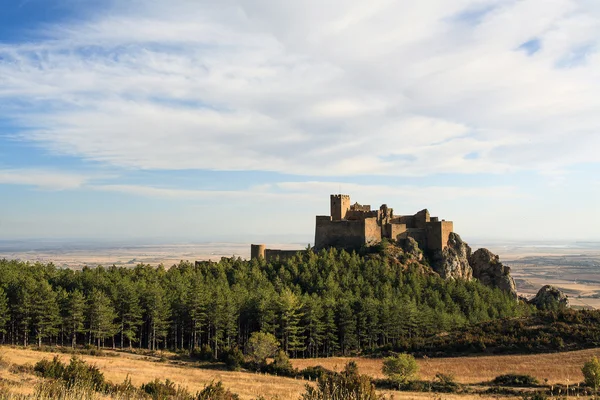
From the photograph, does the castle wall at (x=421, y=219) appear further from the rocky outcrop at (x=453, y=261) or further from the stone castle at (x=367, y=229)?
the rocky outcrop at (x=453, y=261)

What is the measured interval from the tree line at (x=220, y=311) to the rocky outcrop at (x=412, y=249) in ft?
42.5

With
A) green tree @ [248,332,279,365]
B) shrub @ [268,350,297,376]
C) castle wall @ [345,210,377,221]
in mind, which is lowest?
shrub @ [268,350,297,376]

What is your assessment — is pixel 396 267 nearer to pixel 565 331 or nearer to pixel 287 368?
pixel 565 331

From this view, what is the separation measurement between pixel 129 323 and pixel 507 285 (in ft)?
218

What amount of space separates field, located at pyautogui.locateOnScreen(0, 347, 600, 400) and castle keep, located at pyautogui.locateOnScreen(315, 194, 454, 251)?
1687 inches

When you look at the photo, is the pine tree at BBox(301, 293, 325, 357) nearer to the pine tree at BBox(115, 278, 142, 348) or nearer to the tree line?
the tree line

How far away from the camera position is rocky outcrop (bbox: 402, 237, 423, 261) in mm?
86088

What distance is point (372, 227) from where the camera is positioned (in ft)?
291

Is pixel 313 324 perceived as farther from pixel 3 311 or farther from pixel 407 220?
pixel 407 220

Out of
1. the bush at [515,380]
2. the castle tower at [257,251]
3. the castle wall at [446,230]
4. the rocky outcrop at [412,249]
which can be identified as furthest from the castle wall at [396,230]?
the bush at [515,380]

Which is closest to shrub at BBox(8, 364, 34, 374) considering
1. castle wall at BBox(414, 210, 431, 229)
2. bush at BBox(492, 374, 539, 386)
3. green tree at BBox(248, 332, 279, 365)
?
green tree at BBox(248, 332, 279, 365)

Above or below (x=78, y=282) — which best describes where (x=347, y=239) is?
above

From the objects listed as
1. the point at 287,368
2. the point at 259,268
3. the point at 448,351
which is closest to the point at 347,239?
the point at 259,268

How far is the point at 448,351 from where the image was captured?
47.6 meters
